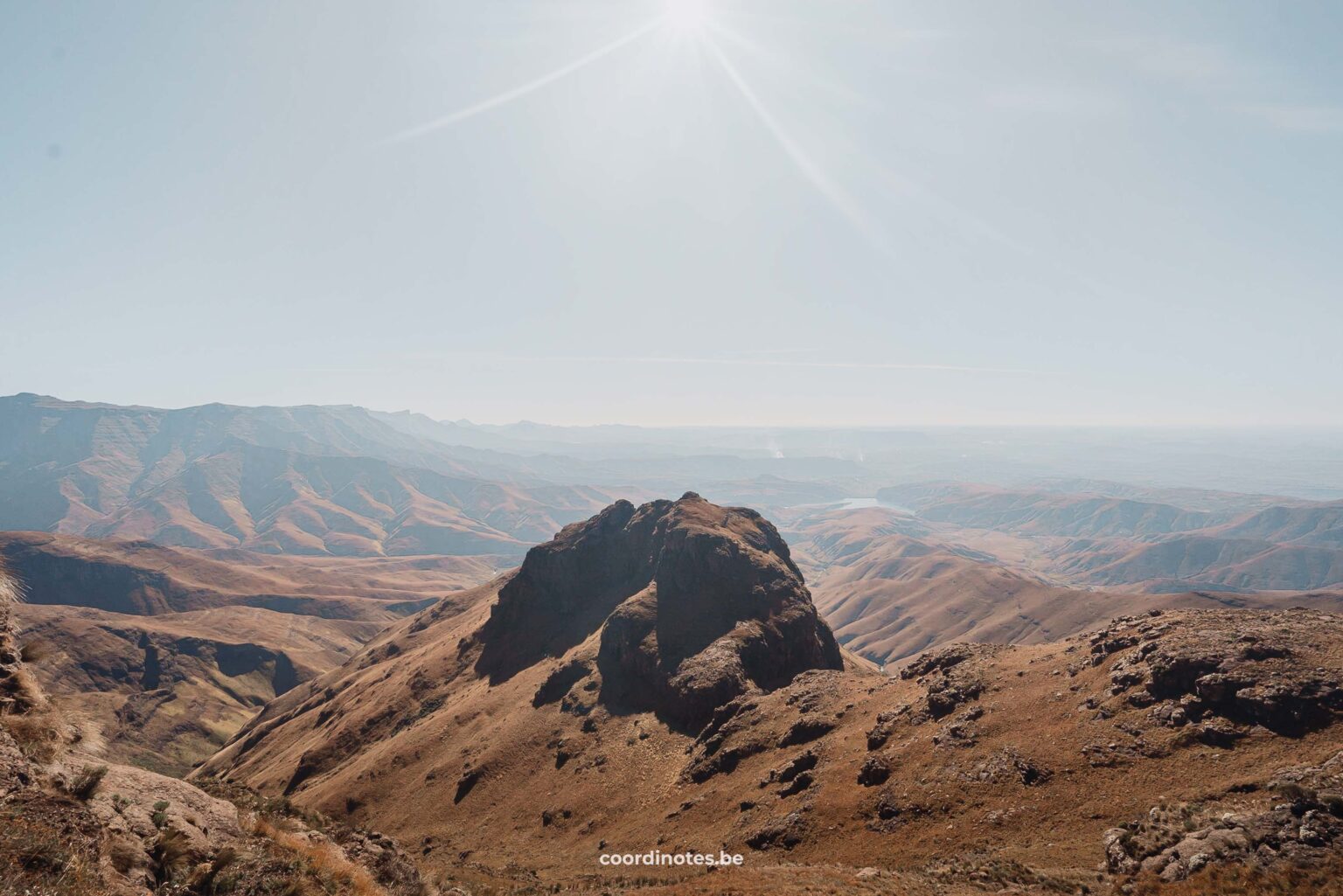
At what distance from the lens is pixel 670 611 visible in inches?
3393

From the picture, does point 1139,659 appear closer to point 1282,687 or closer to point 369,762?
point 1282,687

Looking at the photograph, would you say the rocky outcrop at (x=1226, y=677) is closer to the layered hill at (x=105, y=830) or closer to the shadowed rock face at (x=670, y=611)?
the shadowed rock face at (x=670, y=611)

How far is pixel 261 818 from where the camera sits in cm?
2117

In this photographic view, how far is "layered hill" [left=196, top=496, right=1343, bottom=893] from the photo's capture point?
2708cm

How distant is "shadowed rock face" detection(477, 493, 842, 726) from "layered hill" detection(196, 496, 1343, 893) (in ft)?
1.61

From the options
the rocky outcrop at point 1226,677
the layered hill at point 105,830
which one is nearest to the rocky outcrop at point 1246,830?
the rocky outcrop at point 1226,677

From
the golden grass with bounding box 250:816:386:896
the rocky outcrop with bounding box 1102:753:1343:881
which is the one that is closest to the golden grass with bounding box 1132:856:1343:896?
the rocky outcrop with bounding box 1102:753:1343:881

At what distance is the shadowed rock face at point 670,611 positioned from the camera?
73.8m

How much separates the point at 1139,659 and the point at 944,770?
1663 centimetres

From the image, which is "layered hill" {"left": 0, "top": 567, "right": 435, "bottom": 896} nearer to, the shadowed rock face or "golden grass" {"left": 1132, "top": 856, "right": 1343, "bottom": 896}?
"golden grass" {"left": 1132, "top": 856, "right": 1343, "bottom": 896}

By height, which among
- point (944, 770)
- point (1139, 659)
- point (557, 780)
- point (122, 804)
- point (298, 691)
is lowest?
point (298, 691)

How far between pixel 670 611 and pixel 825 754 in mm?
42041

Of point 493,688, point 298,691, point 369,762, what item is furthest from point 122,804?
point 298,691

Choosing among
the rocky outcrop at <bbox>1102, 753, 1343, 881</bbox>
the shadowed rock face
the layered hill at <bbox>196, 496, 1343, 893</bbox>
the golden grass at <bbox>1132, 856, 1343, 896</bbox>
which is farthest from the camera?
the shadowed rock face
